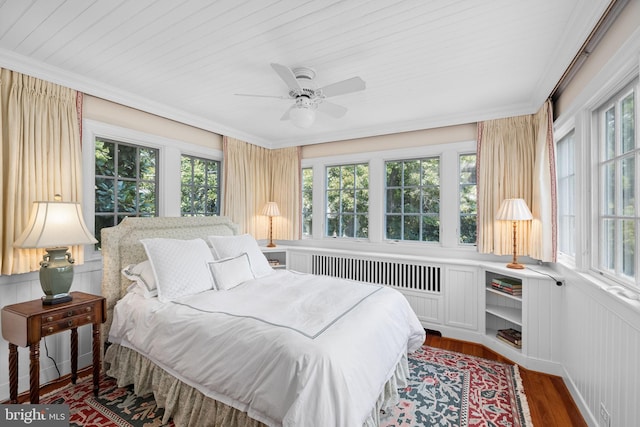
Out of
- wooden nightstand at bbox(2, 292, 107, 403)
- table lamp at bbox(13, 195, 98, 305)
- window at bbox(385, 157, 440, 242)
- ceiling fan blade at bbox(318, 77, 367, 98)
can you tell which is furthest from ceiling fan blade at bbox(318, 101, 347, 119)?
wooden nightstand at bbox(2, 292, 107, 403)

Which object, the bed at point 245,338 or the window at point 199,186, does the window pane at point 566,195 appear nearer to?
the bed at point 245,338

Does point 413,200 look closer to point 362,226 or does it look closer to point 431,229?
point 431,229

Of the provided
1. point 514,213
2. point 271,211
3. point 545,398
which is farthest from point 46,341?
point 514,213

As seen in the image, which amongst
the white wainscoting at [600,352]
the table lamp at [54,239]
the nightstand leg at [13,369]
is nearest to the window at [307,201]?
the table lamp at [54,239]

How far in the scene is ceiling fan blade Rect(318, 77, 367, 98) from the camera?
2106 mm

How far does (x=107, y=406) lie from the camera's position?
85.5 inches

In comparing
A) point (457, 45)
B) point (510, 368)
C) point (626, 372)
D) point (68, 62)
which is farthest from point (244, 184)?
point (626, 372)

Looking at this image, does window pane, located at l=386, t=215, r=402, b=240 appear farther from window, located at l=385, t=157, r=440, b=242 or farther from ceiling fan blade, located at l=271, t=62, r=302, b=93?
ceiling fan blade, located at l=271, t=62, r=302, b=93

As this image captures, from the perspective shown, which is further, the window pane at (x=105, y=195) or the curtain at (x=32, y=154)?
the window pane at (x=105, y=195)

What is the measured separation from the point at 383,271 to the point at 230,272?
2005mm

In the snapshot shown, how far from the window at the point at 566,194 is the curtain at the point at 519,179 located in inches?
5.0

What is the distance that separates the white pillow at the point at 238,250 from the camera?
307 cm

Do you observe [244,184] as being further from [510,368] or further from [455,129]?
[510,368]

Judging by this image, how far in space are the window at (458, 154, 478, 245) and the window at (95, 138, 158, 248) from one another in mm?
3659
